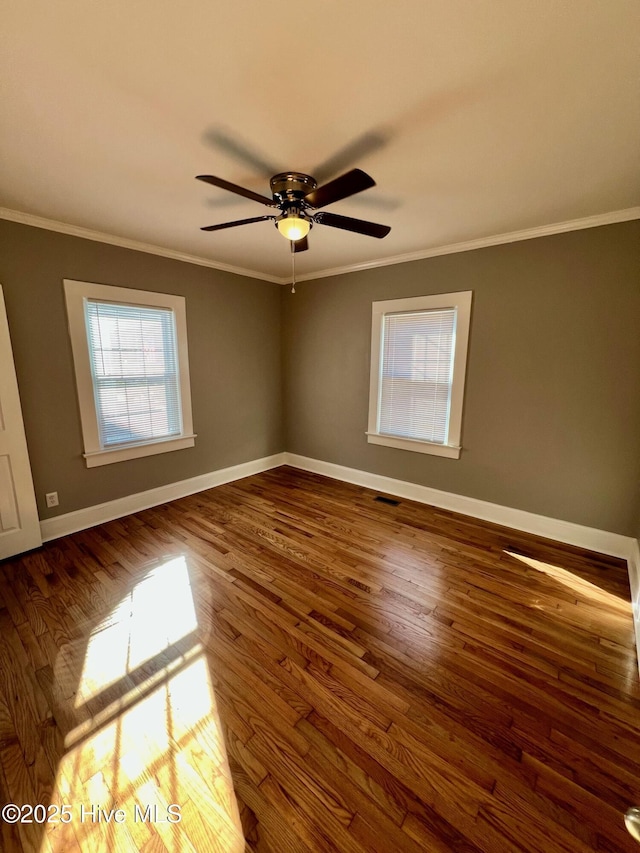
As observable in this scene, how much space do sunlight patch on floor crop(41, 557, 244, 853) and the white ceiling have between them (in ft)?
8.41

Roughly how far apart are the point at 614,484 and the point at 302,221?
2977 millimetres

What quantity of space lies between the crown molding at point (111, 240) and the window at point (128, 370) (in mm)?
387

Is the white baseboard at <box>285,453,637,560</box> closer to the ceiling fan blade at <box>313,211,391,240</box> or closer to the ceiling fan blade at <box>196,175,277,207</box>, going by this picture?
the ceiling fan blade at <box>313,211,391,240</box>

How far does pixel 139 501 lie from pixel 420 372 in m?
3.16

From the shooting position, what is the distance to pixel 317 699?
4.95 feet

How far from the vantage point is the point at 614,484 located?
2609 millimetres

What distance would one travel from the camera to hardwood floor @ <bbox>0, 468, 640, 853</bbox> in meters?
1.11

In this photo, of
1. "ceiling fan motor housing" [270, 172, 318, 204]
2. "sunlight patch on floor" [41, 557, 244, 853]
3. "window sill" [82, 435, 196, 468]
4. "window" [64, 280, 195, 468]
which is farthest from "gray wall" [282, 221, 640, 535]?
"sunlight patch on floor" [41, 557, 244, 853]

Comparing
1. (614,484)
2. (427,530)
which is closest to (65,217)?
(427,530)

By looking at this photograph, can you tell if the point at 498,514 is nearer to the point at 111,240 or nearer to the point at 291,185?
the point at 291,185

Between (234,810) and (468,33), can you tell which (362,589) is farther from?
(468,33)

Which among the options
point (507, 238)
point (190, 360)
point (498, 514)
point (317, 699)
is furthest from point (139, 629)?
point (507, 238)

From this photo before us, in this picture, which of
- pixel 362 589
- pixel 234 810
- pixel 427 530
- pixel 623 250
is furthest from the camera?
pixel 427 530

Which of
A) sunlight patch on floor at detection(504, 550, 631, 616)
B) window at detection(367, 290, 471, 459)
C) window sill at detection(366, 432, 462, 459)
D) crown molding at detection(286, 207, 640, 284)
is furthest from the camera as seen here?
window sill at detection(366, 432, 462, 459)
